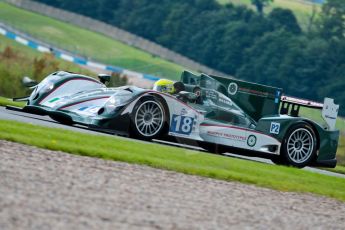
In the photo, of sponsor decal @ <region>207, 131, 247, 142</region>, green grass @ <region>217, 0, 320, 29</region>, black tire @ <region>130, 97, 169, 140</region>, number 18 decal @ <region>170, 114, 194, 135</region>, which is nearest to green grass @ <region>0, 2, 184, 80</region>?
green grass @ <region>217, 0, 320, 29</region>

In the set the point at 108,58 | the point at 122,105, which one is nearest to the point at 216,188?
the point at 122,105

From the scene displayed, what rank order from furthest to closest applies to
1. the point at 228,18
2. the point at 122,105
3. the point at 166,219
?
the point at 228,18, the point at 122,105, the point at 166,219

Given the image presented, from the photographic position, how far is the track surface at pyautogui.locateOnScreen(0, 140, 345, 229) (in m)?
9.67

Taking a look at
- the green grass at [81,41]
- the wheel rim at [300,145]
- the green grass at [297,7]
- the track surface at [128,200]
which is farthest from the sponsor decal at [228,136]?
the green grass at [297,7]

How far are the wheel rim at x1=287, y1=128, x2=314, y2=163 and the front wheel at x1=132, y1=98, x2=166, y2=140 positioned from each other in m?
2.49

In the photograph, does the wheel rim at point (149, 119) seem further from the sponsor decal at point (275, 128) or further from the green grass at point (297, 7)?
the green grass at point (297, 7)

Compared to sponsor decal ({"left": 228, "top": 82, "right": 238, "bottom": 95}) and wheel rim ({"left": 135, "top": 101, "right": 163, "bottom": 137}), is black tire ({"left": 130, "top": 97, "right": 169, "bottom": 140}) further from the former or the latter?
sponsor decal ({"left": 228, "top": 82, "right": 238, "bottom": 95})

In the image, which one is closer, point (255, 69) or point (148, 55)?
point (148, 55)

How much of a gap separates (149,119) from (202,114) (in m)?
1.04

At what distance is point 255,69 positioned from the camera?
8194 cm

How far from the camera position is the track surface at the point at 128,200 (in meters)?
9.67

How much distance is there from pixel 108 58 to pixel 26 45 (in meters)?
13.0

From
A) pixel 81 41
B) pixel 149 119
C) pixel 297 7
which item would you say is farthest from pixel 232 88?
pixel 297 7

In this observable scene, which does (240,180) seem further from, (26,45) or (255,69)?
(255,69)
